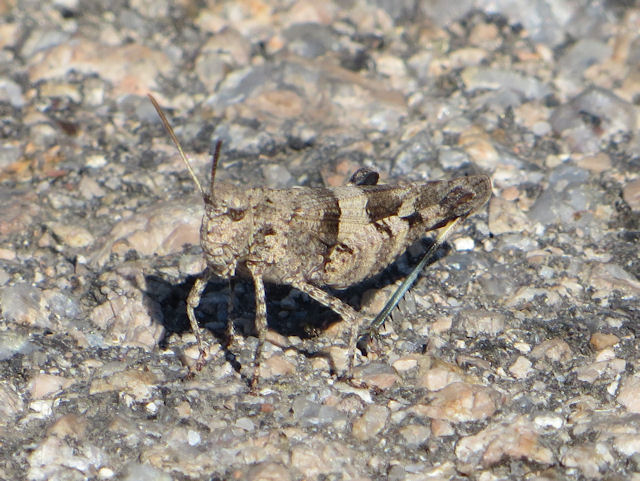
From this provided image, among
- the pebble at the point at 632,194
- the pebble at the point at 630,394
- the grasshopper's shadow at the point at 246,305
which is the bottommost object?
the grasshopper's shadow at the point at 246,305

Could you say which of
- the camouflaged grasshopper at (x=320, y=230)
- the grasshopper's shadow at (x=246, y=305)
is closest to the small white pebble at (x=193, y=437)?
the camouflaged grasshopper at (x=320, y=230)

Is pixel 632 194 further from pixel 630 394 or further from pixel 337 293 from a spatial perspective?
pixel 337 293

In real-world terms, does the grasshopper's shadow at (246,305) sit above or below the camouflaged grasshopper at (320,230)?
below

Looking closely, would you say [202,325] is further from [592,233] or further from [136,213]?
[592,233]

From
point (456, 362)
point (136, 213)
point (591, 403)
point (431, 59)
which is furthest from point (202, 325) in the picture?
point (431, 59)

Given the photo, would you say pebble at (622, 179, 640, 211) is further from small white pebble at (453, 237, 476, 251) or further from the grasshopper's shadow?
the grasshopper's shadow

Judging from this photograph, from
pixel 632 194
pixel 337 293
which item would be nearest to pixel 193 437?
pixel 337 293

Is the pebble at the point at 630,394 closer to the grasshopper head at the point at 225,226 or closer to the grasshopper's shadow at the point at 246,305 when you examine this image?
the grasshopper's shadow at the point at 246,305

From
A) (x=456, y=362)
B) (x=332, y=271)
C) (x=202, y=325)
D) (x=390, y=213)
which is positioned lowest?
(x=202, y=325)
